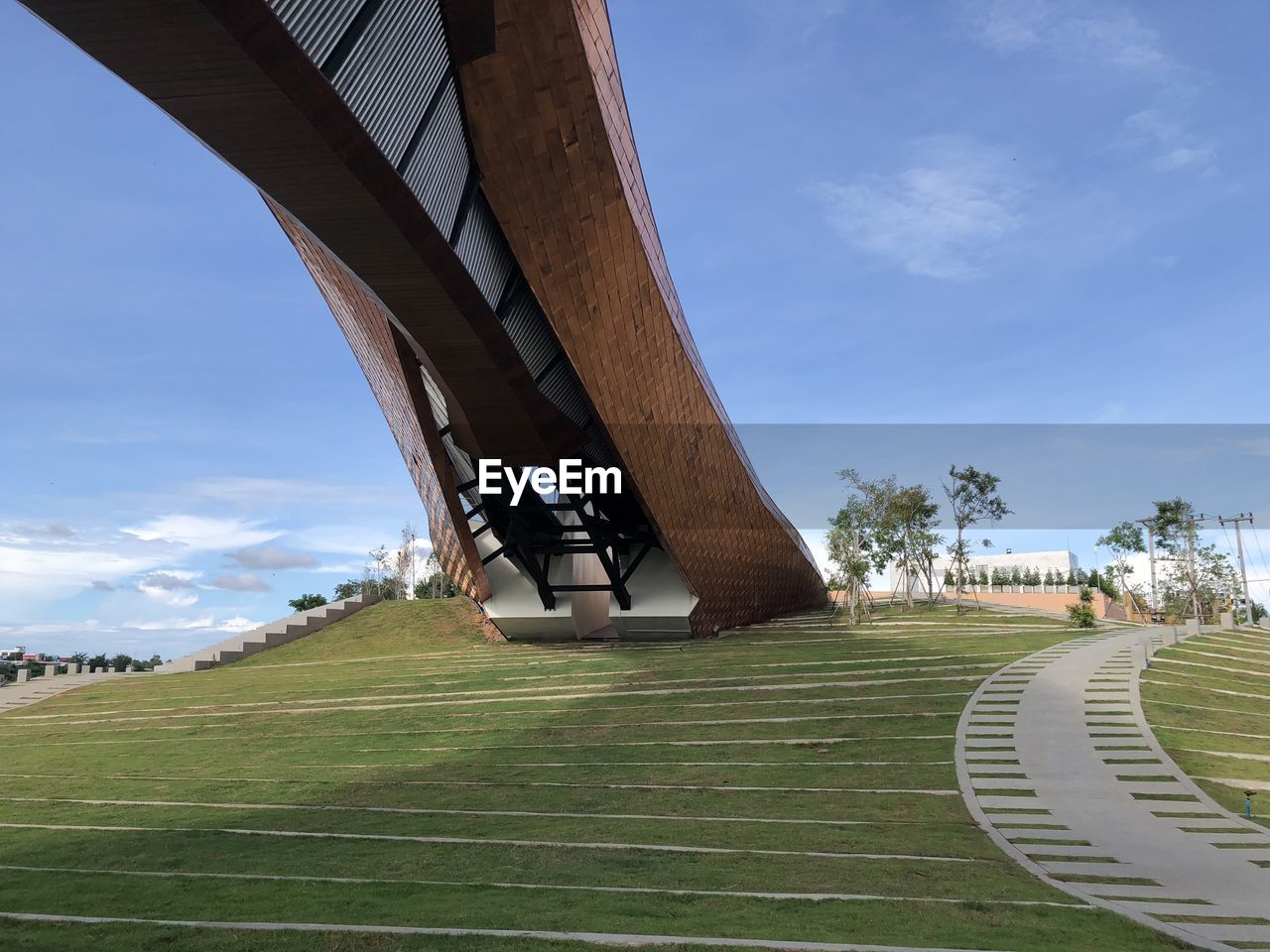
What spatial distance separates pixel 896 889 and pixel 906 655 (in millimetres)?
14072

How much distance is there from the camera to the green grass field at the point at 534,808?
5641mm

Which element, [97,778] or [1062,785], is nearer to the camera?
[1062,785]

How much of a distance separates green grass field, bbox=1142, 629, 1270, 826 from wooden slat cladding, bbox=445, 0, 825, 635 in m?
10.4

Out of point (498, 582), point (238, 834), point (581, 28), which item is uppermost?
point (581, 28)

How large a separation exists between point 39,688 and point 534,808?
2198 cm

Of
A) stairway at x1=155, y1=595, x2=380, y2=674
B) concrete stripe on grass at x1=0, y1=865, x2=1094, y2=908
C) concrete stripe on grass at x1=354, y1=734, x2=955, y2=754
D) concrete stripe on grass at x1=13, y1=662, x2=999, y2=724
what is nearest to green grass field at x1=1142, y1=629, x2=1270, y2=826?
concrete stripe on grass at x1=354, y1=734, x2=955, y2=754

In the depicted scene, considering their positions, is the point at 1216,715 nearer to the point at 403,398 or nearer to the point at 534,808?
the point at 534,808

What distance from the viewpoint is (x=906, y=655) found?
19.8 meters

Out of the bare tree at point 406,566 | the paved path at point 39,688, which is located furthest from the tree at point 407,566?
the paved path at point 39,688

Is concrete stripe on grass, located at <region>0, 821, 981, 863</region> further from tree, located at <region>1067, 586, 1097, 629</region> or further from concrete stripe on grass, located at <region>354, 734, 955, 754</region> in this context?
tree, located at <region>1067, 586, 1097, 629</region>

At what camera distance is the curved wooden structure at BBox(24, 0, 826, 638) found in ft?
23.3

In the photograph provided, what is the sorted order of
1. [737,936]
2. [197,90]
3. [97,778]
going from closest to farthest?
[737,936]
[197,90]
[97,778]

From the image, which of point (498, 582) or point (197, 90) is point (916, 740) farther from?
point (498, 582)

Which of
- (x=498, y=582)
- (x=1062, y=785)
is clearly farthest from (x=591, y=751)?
(x=498, y=582)
